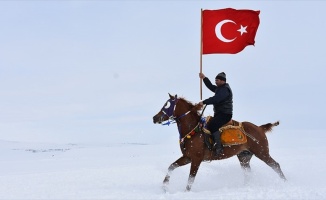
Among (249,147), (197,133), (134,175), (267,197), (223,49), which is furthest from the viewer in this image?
(134,175)

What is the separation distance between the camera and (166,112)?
10.8 metres

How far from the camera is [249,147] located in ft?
39.5

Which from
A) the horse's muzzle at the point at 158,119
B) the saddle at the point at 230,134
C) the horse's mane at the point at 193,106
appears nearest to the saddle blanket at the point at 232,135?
the saddle at the point at 230,134

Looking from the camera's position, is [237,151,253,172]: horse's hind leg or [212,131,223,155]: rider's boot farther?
[237,151,253,172]: horse's hind leg

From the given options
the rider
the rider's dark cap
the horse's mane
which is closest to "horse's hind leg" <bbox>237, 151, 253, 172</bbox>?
the rider

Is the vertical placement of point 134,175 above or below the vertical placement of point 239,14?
below

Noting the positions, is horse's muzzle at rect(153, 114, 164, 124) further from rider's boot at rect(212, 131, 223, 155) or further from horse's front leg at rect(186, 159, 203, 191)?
rider's boot at rect(212, 131, 223, 155)

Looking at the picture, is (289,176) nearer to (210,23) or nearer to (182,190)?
(182,190)

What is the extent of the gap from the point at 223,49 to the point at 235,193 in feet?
17.5

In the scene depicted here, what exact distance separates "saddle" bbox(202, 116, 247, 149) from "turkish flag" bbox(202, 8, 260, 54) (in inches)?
107

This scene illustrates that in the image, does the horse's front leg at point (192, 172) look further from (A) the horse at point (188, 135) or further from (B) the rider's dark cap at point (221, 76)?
(B) the rider's dark cap at point (221, 76)

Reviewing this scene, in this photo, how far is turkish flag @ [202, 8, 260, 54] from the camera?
12891 mm

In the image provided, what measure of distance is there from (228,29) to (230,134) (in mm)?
3819

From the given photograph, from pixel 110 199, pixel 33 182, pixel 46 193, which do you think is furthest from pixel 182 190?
pixel 33 182
